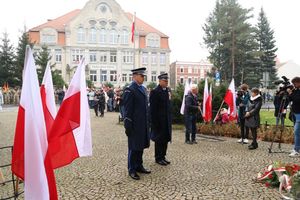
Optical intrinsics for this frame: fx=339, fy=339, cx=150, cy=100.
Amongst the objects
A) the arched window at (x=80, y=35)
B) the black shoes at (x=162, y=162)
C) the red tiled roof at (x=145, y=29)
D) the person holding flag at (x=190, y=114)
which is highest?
the red tiled roof at (x=145, y=29)

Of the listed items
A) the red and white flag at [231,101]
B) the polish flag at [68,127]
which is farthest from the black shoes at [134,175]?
the red and white flag at [231,101]

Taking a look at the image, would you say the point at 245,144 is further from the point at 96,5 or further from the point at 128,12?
the point at 128,12

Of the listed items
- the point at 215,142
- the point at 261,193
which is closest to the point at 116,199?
the point at 261,193

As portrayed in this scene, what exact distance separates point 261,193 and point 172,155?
334cm

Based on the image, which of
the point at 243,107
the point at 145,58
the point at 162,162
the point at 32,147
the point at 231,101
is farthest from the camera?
the point at 145,58

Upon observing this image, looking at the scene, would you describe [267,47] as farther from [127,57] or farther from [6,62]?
[6,62]

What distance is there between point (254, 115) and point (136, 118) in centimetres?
417

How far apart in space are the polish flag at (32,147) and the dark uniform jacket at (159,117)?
165 inches

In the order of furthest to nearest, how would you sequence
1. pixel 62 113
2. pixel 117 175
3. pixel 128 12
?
pixel 128 12 < pixel 117 175 < pixel 62 113

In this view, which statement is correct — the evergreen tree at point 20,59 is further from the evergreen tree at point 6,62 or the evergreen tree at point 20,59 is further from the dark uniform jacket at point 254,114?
the dark uniform jacket at point 254,114

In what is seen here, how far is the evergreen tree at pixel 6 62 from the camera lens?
43156mm

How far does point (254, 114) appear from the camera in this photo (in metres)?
9.27

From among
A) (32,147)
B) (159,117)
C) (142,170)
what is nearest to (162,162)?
(142,170)

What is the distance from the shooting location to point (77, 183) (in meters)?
6.18
